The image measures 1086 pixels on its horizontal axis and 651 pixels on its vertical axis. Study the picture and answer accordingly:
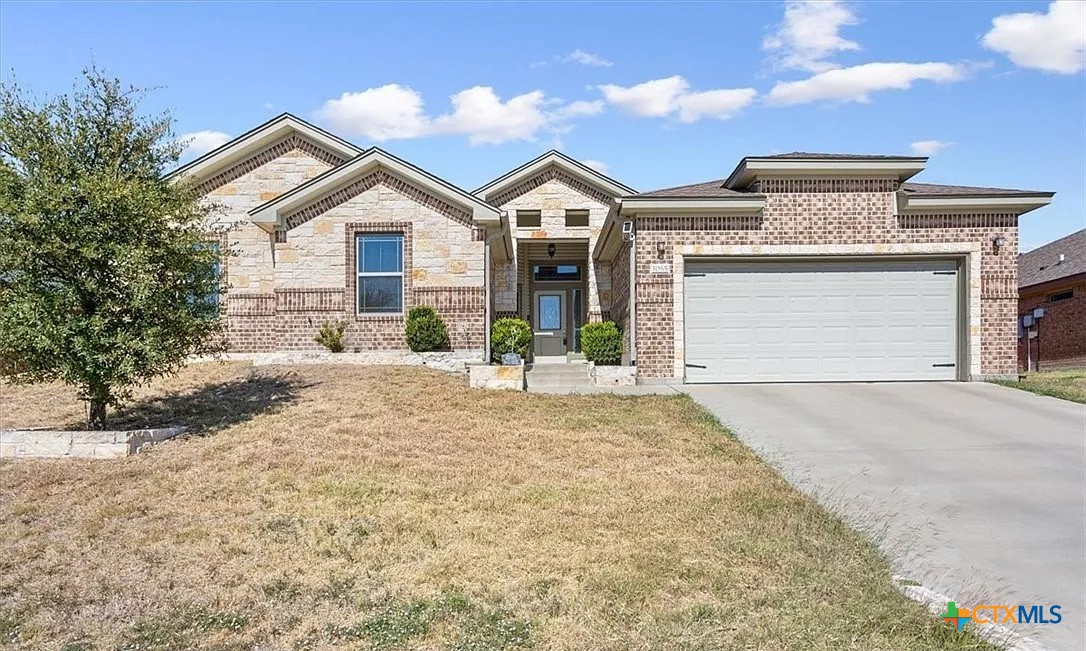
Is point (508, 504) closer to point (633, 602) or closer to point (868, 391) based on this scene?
point (633, 602)

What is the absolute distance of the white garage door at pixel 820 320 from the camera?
1497 centimetres

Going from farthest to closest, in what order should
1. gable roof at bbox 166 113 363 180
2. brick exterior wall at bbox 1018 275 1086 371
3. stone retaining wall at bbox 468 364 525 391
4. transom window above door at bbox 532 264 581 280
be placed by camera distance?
transom window above door at bbox 532 264 581 280, brick exterior wall at bbox 1018 275 1086 371, gable roof at bbox 166 113 363 180, stone retaining wall at bbox 468 364 525 391

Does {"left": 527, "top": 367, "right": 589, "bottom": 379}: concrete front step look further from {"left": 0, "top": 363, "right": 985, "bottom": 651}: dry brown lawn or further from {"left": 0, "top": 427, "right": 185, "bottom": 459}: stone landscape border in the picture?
{"left": 0, "top": 427, "right": 185, "bottom": 459}: stone landscape border

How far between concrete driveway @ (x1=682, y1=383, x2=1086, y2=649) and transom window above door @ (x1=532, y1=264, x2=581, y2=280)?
31.4ft

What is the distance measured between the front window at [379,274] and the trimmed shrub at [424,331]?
692 mm

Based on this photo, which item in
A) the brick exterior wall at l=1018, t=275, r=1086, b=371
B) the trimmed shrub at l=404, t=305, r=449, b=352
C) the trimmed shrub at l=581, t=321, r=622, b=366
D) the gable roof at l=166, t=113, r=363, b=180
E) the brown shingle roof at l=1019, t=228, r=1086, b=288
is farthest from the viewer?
the brown shingle roof at l=1019, t=228, r=1086, b=288

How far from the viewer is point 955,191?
50.5 ft

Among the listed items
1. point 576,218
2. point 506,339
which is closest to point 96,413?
point 506,339

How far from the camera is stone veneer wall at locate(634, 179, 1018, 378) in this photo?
589 inches

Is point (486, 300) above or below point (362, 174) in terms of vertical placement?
below

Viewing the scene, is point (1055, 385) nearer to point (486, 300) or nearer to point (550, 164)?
point (486, 300)

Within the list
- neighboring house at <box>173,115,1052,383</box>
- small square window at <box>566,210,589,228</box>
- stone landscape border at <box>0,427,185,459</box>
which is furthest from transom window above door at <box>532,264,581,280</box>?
stone landscape border at <box>0,427,185,459</box>

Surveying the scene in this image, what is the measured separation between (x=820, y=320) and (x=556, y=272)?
9.99m

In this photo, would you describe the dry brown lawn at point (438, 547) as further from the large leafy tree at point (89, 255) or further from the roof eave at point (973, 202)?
the roof eave at point (973, 202)
